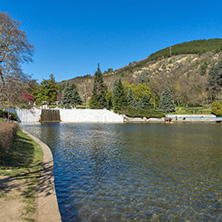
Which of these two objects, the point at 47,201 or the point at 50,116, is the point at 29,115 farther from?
the point at 47,201

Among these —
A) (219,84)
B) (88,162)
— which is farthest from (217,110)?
(88,162)

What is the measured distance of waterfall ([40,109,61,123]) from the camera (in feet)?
181

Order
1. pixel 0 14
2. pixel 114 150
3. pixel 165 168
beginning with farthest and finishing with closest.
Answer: pixel 0 14 < pixel 114 150 < pixel 165 168

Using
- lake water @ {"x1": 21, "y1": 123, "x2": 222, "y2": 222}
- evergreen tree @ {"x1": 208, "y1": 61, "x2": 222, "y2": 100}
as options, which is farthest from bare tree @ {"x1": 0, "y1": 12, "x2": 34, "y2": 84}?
evergreen tree @ {"x1": 208, "y1": 61, "x2": 222, "y2": 100}

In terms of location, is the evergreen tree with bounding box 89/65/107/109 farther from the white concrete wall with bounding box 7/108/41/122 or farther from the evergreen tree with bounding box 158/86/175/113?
the evergreen tree with bounding box 158/86/175/113

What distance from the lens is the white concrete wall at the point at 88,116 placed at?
57062 millimetres

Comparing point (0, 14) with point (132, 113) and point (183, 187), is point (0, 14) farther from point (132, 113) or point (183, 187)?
point (132, 113)

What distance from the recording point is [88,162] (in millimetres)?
12680

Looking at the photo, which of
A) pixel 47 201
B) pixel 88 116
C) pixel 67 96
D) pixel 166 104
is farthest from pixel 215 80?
pixel 47 201

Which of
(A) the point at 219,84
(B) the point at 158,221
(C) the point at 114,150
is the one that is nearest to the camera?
(B) the point at 158,221

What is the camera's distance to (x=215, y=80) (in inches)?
3029

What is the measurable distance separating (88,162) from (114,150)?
417 centimetres

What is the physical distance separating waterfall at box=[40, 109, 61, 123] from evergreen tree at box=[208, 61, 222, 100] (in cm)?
5639

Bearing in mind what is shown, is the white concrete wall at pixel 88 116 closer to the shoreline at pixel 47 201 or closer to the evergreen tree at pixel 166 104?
the evergreen tree at pixel 166 104
